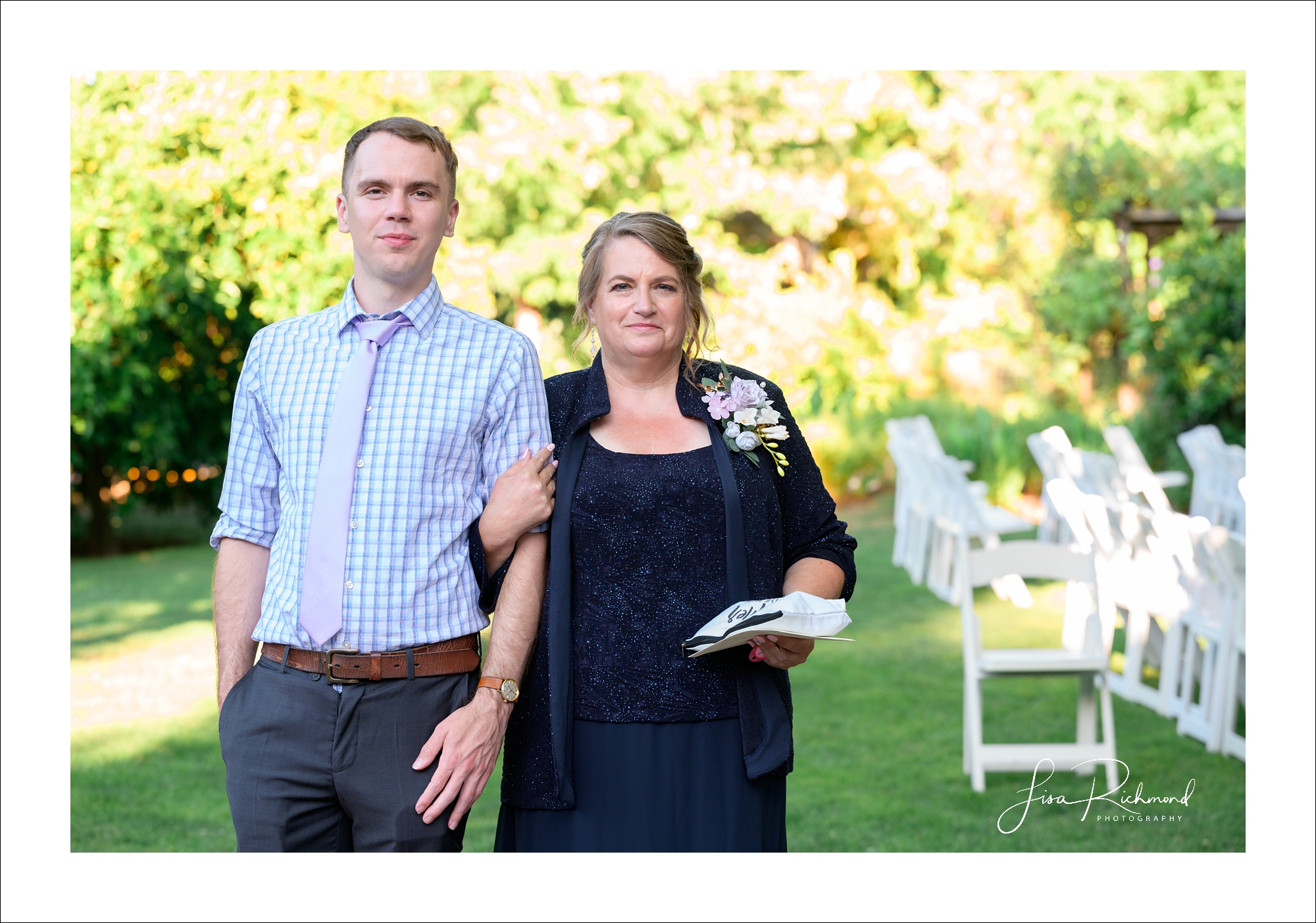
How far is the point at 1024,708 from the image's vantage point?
20.9ft

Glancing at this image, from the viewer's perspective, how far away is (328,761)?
7.84ft

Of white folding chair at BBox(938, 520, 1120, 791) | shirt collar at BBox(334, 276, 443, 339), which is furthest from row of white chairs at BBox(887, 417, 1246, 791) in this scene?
shirt collar at BBox(334, 276, 443, 339)

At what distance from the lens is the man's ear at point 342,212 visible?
97.3 inches

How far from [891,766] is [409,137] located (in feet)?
13.0

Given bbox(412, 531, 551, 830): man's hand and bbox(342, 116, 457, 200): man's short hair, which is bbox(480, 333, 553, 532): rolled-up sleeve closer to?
bbox(412, 531, 551, 830): man's hand

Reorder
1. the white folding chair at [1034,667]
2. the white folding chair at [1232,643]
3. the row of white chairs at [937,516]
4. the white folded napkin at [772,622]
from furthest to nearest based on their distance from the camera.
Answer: the row of white chairs at [937,516]
the white folding chair at [1034,667]
the white folding chair at [1232,643]
the white folded napkin at [772,622]

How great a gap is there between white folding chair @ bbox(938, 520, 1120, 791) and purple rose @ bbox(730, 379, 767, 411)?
2.75 metres

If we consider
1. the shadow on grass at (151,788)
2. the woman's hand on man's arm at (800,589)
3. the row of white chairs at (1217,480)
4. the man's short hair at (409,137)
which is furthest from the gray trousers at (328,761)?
the row of white chairs at (1217,480)

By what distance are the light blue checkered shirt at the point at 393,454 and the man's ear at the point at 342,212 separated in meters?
0.14

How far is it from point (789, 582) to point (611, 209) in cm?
1205

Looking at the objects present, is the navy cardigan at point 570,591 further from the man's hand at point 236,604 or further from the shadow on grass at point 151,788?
the shadow on grass at point 151,788

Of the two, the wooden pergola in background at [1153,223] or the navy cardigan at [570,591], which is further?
the wooden pergola in background at [1153,223]
